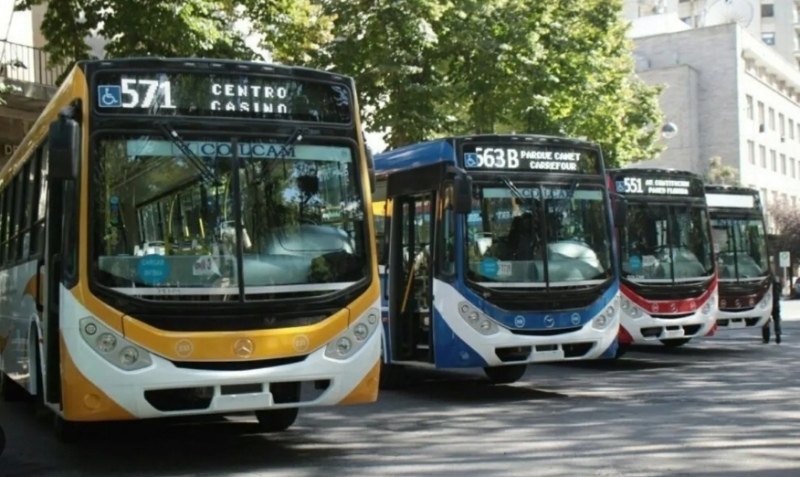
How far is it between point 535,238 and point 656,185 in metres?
5.00

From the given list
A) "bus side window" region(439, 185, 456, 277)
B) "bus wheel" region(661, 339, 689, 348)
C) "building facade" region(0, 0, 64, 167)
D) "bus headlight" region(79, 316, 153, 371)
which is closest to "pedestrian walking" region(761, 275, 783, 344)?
"bus wheel" region(661, 339, 689, 348)

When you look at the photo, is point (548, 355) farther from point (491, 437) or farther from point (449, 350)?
point (491, 437)

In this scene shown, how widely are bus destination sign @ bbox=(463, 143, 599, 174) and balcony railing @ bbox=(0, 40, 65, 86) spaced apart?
12366mm

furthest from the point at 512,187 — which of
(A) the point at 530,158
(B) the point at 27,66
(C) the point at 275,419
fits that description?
(B) the point at 27,66

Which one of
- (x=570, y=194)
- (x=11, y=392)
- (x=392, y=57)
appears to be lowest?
(x=11, y=392)

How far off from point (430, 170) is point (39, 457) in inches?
219

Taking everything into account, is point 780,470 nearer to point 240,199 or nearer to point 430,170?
point 240,199

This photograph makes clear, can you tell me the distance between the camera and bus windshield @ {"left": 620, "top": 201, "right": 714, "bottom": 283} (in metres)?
16.2

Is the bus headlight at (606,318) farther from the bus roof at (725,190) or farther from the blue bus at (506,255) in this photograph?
the bus roof at (725,190)

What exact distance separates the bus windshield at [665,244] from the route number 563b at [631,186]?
181 mm

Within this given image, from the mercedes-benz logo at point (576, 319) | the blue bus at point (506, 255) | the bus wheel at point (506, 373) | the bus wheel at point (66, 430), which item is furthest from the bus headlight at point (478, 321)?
the bus wheel at point (66, 430)

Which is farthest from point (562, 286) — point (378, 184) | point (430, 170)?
point (378, 184)

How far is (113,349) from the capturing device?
25.9ft

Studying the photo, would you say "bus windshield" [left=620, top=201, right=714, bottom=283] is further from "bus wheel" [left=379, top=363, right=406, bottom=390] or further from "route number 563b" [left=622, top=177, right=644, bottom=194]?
"bus wheel" [left=379, top=363, right=406, bottom=390]
